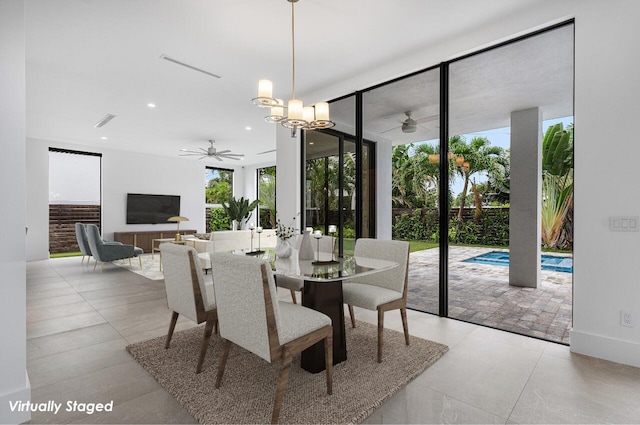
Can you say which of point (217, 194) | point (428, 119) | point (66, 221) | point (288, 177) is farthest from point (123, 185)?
point (428, 119)

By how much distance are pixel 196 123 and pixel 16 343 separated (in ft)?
16.9

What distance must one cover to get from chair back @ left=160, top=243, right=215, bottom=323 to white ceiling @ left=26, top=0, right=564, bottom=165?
6.61 ft

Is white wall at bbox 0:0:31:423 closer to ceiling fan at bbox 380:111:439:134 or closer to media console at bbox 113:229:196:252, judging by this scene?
ceiling fan at bbox 380:111:439:134

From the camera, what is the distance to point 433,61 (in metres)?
3.47

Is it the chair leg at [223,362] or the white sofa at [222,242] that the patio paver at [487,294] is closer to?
the chair leg at [223,362]

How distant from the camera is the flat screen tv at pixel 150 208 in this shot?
8.70 meters

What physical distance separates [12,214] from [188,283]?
1.03 metres

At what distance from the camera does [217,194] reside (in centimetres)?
1085

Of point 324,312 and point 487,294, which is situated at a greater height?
point 324,312

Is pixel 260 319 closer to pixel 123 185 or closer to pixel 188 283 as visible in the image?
pixel 188 283

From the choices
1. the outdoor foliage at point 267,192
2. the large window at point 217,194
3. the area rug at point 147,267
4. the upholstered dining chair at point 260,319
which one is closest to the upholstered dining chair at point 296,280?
the upholstered dining chair at point 260,319

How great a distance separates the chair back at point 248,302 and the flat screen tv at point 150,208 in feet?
26.2

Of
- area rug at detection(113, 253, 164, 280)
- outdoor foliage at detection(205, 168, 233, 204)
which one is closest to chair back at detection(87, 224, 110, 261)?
area rug at detection(113, 253, 164, 280)

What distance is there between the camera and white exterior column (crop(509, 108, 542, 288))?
3.25 meters
